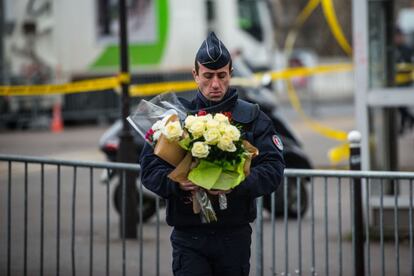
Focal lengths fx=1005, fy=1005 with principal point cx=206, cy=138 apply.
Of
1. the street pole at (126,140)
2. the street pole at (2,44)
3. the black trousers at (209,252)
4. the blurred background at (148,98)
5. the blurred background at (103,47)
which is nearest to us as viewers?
the black trousers at (209,252)

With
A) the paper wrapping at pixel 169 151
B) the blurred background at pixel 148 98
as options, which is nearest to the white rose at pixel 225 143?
the paper wrapping at pixel 169 151

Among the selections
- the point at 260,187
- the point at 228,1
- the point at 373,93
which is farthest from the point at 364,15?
the point at 228,1

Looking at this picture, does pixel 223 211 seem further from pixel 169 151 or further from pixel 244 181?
pixel 169 151

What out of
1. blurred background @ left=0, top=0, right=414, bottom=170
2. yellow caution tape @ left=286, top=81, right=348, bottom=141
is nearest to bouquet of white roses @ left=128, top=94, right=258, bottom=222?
yellow caution tape @ left=286, top=81, right=348, bottom=141

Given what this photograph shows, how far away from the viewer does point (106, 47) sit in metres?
23.5

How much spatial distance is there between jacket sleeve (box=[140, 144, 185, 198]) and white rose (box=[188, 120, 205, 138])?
0.92ft

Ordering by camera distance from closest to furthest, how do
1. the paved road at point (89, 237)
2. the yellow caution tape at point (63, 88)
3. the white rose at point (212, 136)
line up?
the white rose at point (212, 136), the paved road at point (89, 237), the yellow caution tape at point (63, 88)

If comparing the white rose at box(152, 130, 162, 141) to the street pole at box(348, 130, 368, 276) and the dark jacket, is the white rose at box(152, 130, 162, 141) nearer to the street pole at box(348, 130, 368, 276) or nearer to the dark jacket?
the dark jacket

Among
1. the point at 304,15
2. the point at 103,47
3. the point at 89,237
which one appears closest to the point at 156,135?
→ the point at 89,237

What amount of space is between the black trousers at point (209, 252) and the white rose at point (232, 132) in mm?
552

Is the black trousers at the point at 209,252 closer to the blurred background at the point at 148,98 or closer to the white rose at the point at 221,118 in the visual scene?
the white rose at the point at 221,118

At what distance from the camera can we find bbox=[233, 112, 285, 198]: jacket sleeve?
15.7 feet

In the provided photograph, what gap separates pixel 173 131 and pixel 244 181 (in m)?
0.43

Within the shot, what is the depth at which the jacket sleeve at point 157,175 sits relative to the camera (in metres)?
4.75
